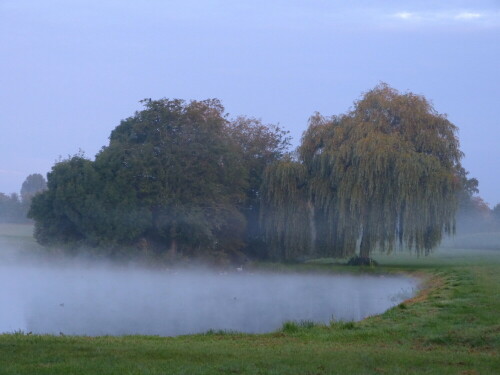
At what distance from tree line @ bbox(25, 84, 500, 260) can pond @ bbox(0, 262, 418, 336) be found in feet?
7.08

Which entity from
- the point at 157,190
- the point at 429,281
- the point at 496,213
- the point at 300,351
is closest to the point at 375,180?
the point at 429,281

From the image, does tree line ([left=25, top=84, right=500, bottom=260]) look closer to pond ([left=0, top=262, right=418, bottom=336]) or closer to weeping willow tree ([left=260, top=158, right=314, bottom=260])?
weeping willow tree ([left=260, top=158, right=314, bottom=260])

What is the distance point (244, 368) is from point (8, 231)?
171ft

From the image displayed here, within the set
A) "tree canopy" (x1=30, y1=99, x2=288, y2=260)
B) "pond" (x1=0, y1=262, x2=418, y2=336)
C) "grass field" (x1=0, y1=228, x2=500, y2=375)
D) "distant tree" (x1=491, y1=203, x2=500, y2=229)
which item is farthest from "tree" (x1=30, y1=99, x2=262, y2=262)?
"distant tree" (x1=491, y1=203, x2=500, y2=229)

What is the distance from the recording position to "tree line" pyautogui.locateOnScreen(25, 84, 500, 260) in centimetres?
3136

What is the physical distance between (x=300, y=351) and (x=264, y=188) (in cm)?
2572

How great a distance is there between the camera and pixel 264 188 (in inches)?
1387

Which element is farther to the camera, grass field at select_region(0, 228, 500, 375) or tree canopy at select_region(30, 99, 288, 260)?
tree canopy at select_region(30, 99, 288, 260)

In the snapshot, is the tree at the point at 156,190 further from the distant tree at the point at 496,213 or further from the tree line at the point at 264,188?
the distant tree at the point at 496,213

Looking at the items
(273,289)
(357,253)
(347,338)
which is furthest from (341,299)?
(357,253)

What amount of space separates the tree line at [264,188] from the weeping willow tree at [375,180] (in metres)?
0.05

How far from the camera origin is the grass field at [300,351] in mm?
8164

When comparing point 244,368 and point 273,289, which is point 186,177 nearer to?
point 273,289

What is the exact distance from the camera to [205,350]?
31.5ft
